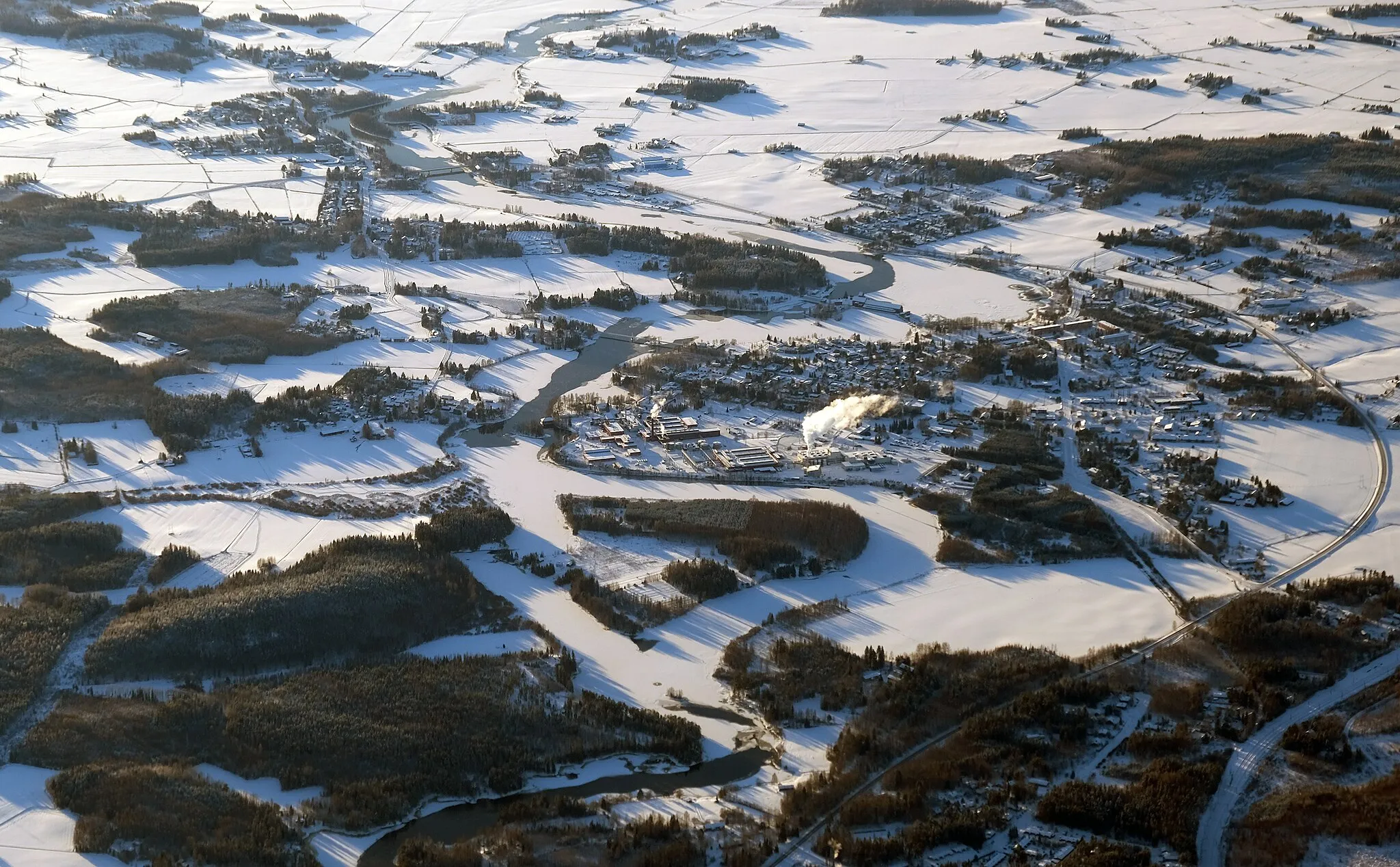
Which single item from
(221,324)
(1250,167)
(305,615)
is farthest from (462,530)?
(1250,167)

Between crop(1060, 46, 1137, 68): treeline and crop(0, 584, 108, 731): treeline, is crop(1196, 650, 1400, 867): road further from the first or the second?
crop(1060, 46, 1137, 68): treeline

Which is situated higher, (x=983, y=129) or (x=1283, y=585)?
(x=983, y=129)

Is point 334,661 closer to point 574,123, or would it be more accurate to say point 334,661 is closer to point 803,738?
point 803,738

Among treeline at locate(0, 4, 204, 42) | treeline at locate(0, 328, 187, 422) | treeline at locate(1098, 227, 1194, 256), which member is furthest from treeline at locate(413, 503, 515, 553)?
treeline at locate(0, 4, 204, 42)

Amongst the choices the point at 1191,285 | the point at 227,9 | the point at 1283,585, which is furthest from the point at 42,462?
the point at 227,9

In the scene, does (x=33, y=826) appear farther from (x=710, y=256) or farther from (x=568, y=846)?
(x=710, y=256)

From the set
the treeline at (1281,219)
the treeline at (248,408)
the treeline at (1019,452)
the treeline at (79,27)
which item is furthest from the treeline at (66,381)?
the treeline at (79,27)
